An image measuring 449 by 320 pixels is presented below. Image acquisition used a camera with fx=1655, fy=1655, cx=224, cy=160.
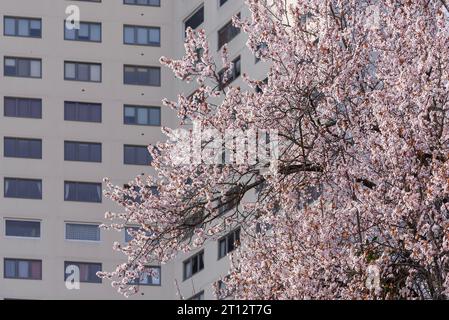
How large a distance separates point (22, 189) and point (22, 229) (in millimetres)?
2193

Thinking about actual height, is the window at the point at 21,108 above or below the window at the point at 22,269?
above

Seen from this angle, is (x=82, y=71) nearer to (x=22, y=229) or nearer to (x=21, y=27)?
(x=21, y=27)

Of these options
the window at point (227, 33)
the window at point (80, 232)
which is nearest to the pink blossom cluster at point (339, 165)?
the window at point (227, 33)

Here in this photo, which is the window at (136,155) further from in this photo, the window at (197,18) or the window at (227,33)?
the window at (227,33)

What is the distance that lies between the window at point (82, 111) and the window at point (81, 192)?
343cm

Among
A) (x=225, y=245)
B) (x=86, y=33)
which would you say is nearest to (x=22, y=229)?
(x=86, y=33)

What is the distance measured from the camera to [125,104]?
285 feet

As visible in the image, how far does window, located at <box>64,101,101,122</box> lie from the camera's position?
283ft

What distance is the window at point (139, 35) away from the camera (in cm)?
8706

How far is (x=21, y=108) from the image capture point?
85.7 meters

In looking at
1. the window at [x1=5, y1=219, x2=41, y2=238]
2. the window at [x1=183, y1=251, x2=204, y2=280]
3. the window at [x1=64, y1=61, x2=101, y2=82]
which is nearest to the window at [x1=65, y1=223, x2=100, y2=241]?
the window at [x1=5, y1=219, x2=41, y2=238]

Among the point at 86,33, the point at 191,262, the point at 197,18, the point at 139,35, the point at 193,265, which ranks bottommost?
the point at 193,265

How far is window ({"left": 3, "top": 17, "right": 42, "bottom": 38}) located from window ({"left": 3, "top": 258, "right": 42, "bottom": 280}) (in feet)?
39.0
